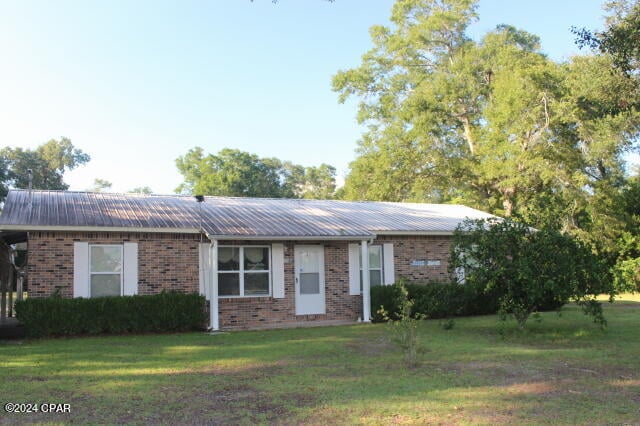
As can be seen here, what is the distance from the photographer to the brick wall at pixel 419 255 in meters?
17.4

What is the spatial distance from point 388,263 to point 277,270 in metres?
3.67

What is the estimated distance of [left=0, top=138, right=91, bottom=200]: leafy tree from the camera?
142 ft

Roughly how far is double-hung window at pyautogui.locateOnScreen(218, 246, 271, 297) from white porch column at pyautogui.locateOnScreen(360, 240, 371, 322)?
252 centimetres

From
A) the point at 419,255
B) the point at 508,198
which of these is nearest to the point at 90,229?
the point at 419,255

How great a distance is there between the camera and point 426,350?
396 inches

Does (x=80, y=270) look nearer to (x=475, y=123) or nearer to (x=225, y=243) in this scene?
(x=225, y=243)

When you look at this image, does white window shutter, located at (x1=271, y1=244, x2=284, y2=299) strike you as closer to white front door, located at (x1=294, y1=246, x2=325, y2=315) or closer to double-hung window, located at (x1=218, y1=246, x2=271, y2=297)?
double-hung window, located at (x1=218, y1=246, x2=271, y2=297)

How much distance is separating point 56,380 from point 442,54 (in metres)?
31.7

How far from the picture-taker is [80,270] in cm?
1367

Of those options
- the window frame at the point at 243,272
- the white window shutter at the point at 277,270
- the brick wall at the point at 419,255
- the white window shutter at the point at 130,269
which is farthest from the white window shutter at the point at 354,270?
the white window shutter at the point at 130,269

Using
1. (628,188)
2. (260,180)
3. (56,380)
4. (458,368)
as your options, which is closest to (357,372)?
(458,368)

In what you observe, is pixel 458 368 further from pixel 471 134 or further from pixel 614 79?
pixel 471 134

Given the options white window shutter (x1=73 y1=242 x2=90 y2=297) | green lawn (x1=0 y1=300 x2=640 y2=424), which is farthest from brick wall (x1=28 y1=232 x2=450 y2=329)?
green lawn (x1=0 y1=300 x2=640 y2=424)

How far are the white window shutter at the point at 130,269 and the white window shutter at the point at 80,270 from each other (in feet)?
2.79
